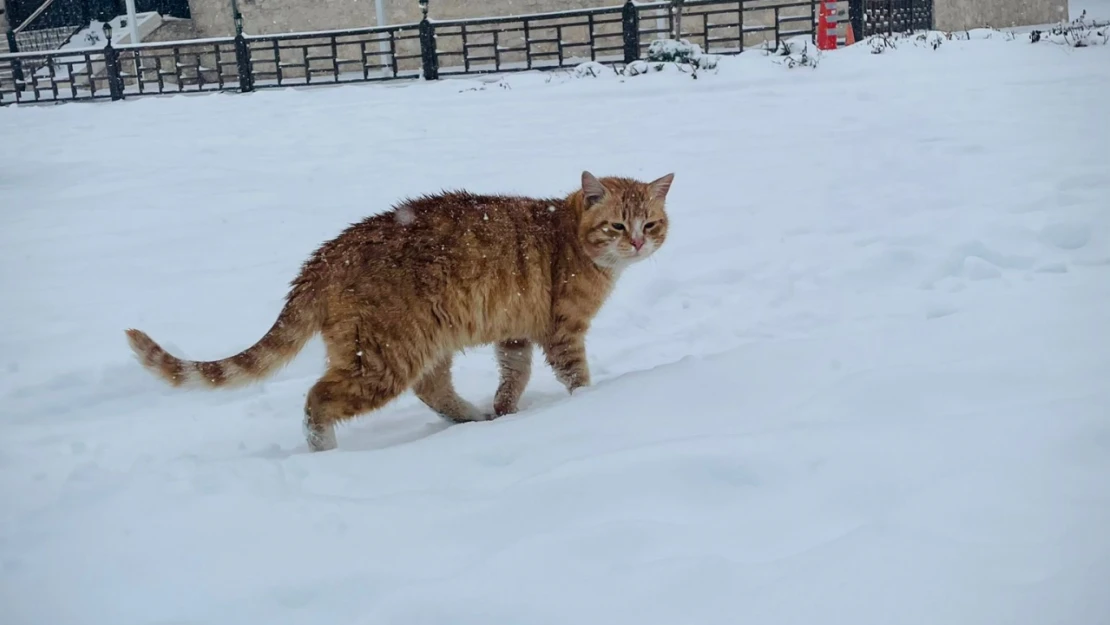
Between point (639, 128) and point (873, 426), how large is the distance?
7.92m

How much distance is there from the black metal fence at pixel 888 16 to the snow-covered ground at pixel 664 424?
1182 cm

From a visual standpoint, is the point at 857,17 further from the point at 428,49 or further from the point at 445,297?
the point at 445,297

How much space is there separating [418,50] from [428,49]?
31.2 ft

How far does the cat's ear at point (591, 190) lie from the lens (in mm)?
4102

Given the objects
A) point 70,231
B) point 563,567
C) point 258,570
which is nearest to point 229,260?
point 70,231

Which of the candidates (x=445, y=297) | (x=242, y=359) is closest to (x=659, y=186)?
(x=445, y=297)

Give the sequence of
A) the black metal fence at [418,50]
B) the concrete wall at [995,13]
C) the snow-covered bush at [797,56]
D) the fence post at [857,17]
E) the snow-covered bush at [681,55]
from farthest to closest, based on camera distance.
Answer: the concrete wall at [995,13] < the fence post at [857,17] < the black metal fence at [418,50] < the snow-covered bush at [681,55] < the snow-covered bush at [797,56]

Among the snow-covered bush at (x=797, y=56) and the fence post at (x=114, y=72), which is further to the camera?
the fence post at (x=114, y=72)

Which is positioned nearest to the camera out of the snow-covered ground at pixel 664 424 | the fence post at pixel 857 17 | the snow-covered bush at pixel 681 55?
the snow-covered ground at pixel 664 424

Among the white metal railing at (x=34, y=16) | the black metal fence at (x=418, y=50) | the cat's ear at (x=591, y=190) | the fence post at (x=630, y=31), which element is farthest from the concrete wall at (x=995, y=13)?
the white metal railing at (x=34, y=16)

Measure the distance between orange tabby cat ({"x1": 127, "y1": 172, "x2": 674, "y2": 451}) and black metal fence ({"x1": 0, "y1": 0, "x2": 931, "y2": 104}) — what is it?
13838mm

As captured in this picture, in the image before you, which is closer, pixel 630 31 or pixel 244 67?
pixel 630 31

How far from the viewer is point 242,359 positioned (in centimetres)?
351

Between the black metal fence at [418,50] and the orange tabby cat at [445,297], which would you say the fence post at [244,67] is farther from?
the orange tabby cat at [445,297]
